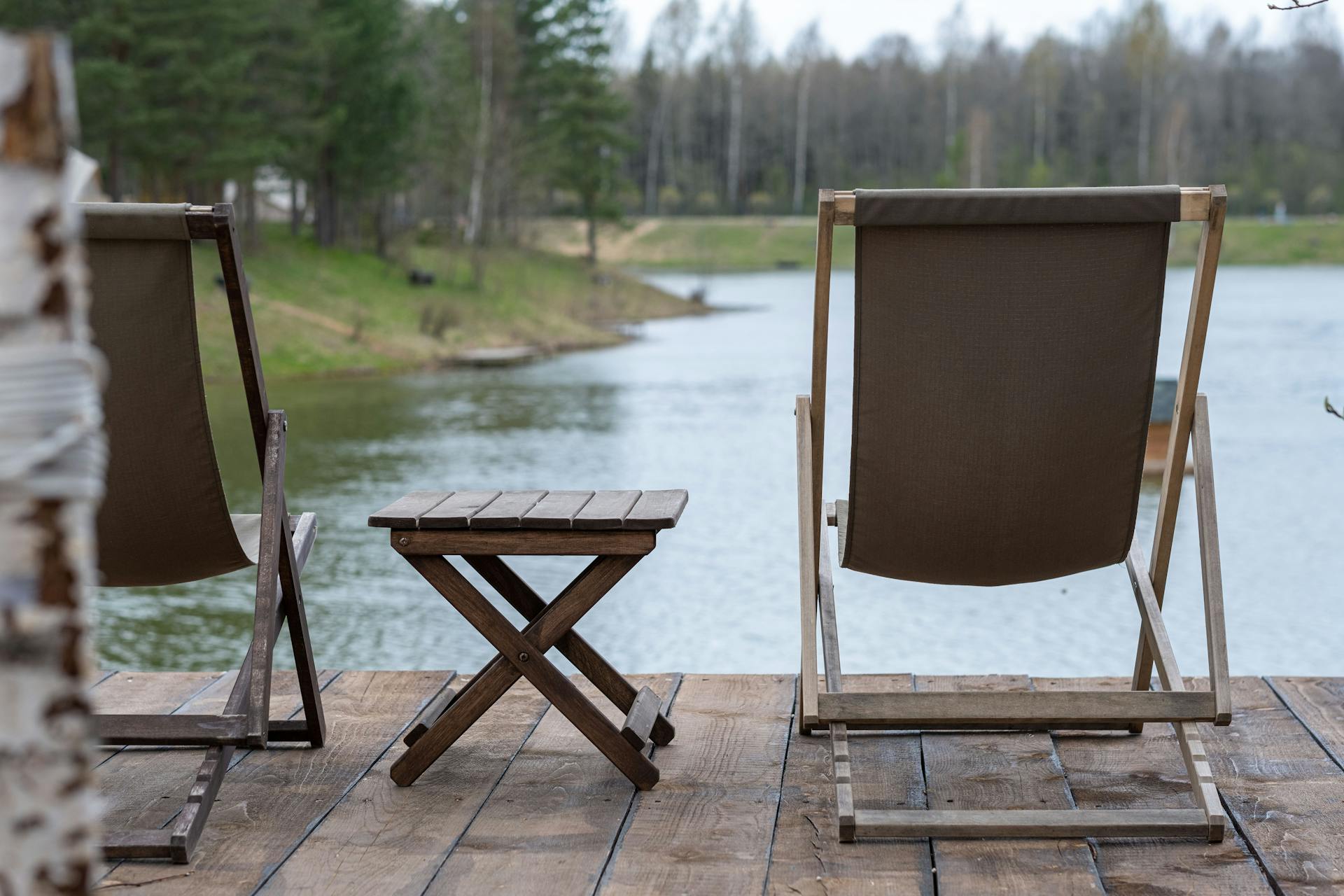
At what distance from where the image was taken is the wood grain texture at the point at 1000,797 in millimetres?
1767

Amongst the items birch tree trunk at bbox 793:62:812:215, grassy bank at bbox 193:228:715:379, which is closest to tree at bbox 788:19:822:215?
birch tree trunk at bbox 793:62:812:215

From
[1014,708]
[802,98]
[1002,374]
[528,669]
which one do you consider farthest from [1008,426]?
[802,98]

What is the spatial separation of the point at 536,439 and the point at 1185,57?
44.5m

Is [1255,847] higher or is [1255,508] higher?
[1255,847]

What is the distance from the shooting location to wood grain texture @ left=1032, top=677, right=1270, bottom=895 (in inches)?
69.4

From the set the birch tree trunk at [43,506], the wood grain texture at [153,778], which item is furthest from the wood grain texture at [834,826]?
the birch tree trunk at [43,506]

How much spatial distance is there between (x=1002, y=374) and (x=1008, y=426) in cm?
8

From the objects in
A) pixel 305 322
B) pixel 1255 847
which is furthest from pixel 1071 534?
pixel 305 322

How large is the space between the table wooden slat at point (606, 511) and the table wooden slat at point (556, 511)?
12mm

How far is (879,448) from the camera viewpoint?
203 centimetres

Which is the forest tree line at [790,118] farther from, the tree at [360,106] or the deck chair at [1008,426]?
the deck chair at [1008,426]

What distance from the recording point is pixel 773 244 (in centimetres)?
4425

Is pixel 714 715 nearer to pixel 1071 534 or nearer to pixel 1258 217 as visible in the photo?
pixel 1071 534

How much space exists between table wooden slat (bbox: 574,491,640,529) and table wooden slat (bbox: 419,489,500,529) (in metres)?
0.17
